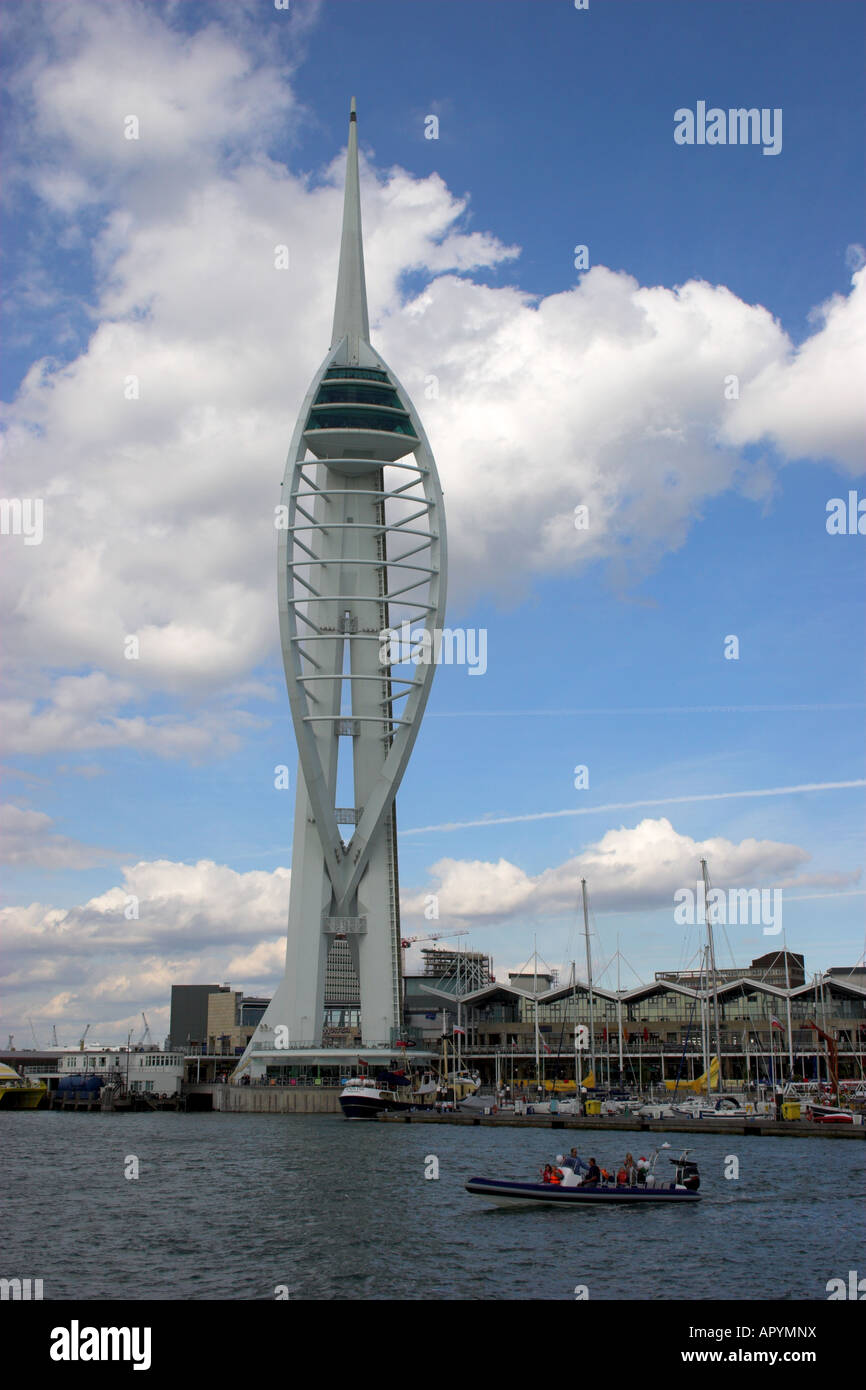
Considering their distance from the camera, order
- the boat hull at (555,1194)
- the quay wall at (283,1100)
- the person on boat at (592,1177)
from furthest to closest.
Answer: the quay wall at (283,1100)
the person on boat at (592,1177)
the boat hull at (555,1194)

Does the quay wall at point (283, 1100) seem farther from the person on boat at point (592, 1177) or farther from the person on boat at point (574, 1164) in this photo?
the person on boat at point (574, 1164)

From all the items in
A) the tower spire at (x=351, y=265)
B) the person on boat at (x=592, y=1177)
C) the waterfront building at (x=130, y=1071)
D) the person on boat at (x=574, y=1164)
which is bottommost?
the waterfront building at (x=130, y=1071)

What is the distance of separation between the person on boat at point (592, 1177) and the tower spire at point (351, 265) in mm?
78331

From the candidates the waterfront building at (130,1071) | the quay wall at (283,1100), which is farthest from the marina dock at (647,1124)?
the waterfront building at (130,1071)

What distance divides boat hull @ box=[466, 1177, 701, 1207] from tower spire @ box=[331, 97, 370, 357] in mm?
78844

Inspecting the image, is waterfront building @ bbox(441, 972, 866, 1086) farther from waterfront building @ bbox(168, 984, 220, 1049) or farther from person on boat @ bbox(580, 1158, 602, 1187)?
person on boat @ bbox(580, 1158, 602, 1187)

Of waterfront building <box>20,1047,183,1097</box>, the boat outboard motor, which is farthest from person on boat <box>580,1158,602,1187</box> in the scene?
waterfront building <box>20,1047,183,1097</box>

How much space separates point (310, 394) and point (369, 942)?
39.1m

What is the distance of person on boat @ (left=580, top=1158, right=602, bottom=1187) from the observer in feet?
105

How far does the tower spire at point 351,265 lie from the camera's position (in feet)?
328

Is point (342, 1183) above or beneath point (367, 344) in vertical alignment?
beneath
